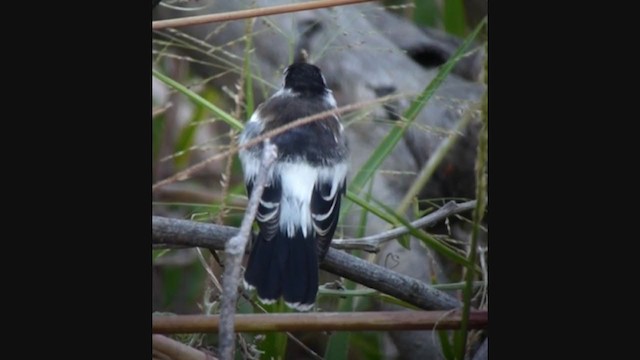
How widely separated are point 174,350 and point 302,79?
49 centimetres

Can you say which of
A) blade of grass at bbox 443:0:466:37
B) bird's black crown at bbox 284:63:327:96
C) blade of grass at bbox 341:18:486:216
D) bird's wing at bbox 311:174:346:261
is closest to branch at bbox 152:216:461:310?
bird's wing at bbox 311:174:346:261

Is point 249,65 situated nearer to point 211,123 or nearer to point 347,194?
point 211,123

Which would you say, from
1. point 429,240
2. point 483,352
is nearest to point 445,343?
point 483,352

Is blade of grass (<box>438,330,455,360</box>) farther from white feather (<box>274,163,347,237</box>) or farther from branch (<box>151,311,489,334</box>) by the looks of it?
white feather (<box>274,163,347,237</box>)

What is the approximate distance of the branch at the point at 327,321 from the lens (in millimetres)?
2158

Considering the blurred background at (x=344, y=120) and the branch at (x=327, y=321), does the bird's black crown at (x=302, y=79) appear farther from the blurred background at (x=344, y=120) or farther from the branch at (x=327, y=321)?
the branch at (x=327, y=321)

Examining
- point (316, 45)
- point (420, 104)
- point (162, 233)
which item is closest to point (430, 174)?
point (420, 104)

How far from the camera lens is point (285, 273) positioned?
2156 millimetres

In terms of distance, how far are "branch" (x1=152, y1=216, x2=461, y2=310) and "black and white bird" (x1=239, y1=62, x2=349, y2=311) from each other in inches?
1.9

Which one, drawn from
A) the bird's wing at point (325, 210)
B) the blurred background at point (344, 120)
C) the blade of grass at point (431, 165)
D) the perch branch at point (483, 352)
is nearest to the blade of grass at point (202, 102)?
the blurred background at point (344, 120)

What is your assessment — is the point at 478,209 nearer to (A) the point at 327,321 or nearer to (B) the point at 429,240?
(B) the point at 429,240

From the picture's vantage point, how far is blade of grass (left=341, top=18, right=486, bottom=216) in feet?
7.42

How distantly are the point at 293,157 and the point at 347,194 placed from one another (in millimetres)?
112

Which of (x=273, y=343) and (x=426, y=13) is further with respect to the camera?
(x=426, y=13)
